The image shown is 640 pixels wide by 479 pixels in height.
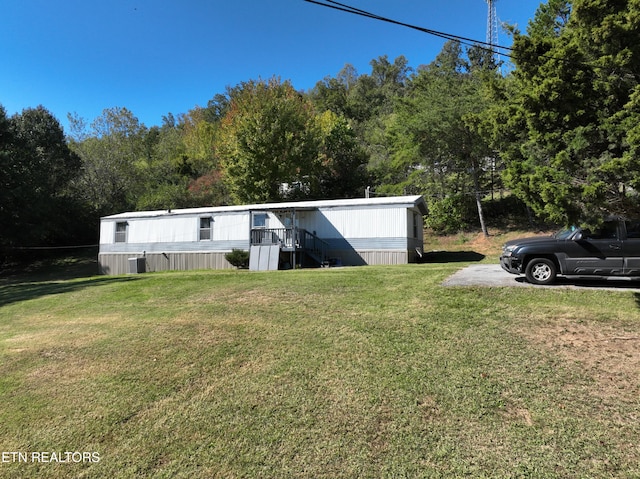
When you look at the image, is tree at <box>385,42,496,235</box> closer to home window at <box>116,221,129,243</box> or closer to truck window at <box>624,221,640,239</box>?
truck window at <box>624,221,640,239</box>

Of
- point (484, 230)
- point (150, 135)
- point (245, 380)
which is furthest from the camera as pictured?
point (150, 135)

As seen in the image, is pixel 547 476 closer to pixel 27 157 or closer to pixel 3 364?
pixel 3 364

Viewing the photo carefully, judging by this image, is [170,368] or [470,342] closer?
[170,368]

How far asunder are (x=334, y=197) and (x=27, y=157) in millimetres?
21461

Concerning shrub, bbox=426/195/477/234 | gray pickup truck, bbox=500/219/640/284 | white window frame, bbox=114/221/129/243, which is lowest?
gray pickup truck, bbox=500/219/640/284

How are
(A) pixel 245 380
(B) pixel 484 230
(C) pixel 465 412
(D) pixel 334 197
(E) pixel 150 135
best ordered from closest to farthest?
(C) pixel 465 412 < (A) pixel 245 380 < (B) pixel 484 230 < (D) pixel 334 197 < (E) pixel 150 135

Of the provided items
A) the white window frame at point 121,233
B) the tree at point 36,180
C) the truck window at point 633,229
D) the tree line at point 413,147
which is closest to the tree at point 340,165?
the tree line at point 413,147

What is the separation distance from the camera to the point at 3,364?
15.0 ft

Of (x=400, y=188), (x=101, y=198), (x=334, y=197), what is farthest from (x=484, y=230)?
(x=101, y=198)

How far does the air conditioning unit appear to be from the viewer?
60.4 ft

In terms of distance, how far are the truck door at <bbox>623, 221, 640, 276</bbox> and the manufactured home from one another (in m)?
8.78

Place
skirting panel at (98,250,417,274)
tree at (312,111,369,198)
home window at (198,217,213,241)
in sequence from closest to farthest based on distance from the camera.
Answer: skirting panel at (98,250,417,274)
home window at (198,217,213,241)
tree at (312,111,369,198)

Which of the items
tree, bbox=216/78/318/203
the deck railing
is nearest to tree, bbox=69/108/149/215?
tree, bbox=216/78/318/203

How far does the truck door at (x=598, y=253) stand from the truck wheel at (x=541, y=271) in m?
0.29
